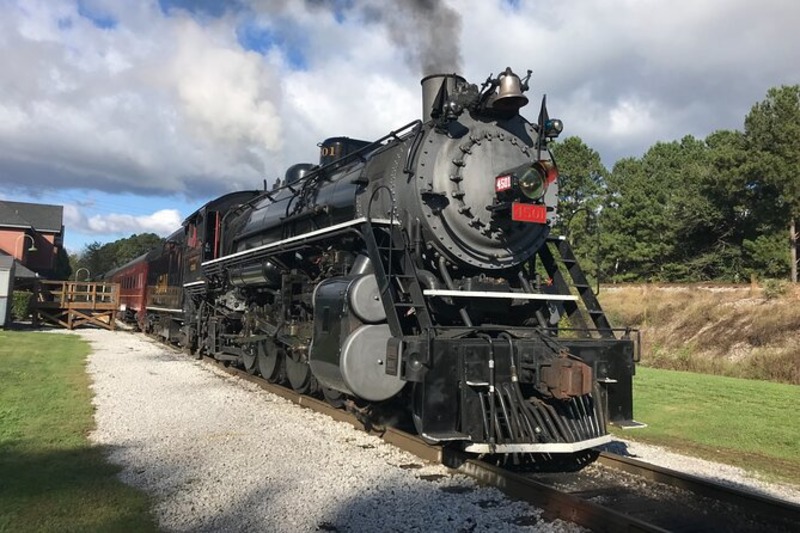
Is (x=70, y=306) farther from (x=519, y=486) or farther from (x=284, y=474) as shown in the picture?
(x=519, y=486)

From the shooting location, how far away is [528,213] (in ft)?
20.8

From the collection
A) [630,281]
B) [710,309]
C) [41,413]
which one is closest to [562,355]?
[41,413]

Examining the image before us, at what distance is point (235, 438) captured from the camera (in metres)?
6.71

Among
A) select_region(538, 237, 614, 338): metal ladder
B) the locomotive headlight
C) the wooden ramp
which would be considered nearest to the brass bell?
the locomotive headlight

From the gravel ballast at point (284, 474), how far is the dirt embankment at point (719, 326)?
12.5 metres

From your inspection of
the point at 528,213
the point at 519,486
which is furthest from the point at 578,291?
the point at 519,486

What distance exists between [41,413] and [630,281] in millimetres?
34970

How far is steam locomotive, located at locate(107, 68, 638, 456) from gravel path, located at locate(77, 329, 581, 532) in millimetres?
516

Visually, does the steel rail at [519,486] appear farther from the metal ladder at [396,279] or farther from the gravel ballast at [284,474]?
the metal ladder at [396,279]

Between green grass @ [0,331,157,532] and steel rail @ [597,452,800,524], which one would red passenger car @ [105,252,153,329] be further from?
steel rail @ [597,452,800,524]

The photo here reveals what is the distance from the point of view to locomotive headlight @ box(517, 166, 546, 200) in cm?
631

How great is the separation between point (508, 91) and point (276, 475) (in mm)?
4572

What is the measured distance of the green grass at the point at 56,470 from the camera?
166 inches

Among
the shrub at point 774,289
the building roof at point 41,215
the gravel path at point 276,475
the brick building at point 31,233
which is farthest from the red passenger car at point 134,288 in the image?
the building roof at point 41,215
